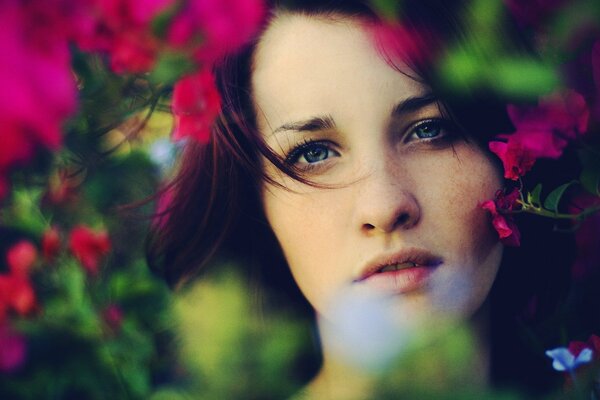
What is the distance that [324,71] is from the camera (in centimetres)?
106

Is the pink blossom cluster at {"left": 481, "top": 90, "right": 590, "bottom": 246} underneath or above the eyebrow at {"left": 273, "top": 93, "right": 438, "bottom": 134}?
underneath

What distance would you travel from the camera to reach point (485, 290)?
46.0 inches

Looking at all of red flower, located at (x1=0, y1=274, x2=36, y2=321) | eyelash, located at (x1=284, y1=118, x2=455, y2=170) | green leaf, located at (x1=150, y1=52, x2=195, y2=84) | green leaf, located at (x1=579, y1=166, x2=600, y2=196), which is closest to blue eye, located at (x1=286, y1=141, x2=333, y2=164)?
eyelash, located at (x1=284, y1=118, x2=455, y2=170)

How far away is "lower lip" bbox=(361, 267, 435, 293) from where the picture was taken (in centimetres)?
108

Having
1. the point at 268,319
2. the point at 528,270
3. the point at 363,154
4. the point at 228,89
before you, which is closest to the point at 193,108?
the point at 228,89

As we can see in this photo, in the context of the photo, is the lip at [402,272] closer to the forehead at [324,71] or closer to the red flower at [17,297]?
the forehead at [324,71]

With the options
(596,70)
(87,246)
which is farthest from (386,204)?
(87,246)

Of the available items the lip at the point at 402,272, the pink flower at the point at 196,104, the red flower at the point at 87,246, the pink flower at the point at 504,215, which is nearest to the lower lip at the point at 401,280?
the lip at the point at 402,272

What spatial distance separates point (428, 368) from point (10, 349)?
0.67 m

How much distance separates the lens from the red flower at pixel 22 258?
3.99 feet

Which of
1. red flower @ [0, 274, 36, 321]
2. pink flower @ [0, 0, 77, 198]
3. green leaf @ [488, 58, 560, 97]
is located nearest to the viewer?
pink flower @ [0, 0, 77, 198]

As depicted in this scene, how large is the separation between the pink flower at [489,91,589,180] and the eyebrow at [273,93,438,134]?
122mm

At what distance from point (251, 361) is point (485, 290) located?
46 centimetres

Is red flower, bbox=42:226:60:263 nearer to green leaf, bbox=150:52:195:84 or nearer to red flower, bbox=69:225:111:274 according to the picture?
red flower, bbox=69:225:111:274
